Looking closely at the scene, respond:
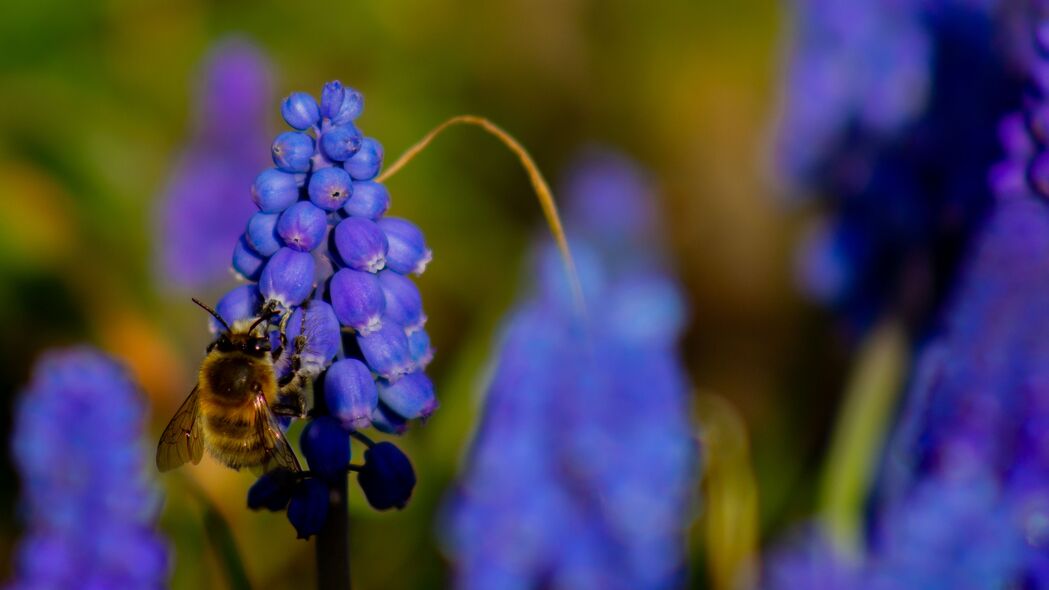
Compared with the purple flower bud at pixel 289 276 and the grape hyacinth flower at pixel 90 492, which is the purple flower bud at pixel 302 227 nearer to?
the purple flower bud at pixel 289 276

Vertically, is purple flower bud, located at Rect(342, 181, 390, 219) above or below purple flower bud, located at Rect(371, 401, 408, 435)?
above

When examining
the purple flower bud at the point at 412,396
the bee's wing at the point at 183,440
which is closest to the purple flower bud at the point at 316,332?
the purple flower bud at the point at 412,396

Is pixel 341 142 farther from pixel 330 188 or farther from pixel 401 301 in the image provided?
pixel 401 301

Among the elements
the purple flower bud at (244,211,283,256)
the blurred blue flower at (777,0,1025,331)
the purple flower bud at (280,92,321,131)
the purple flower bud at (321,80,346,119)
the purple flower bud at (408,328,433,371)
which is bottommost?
the purple flower bud at (408,328,433,371)

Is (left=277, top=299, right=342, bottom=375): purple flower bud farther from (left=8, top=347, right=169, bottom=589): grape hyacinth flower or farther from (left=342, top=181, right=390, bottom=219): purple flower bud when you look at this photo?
(left=8, top=347, right=169, bottom=589): grape hyacinth flower

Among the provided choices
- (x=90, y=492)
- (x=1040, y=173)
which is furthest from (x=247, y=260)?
(x=1040, y=173)

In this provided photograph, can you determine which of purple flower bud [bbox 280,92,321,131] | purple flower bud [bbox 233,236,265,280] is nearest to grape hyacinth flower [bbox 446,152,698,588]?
purple flower bud [bbox 233,236,265,280]

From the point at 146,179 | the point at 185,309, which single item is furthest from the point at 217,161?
the point at 146,179
